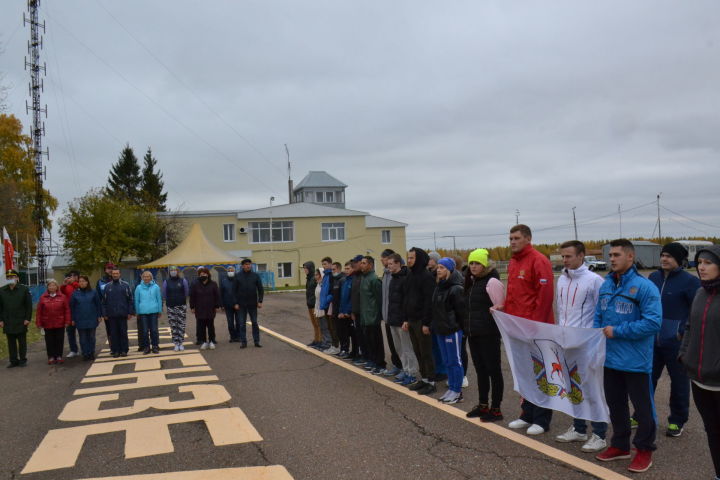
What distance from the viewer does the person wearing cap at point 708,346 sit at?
4020mm

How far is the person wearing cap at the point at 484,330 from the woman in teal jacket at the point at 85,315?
873 centimetres

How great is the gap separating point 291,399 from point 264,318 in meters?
13.2

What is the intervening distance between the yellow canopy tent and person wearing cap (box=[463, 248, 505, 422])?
28286 millimetres

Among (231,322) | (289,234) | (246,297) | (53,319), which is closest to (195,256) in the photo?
(231,322)

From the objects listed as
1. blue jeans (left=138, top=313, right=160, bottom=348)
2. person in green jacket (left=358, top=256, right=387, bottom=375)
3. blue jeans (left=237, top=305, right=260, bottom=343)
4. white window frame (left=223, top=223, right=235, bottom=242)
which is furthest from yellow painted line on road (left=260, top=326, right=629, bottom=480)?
white window frame (left=223, top=223, right=235, bottom=242)

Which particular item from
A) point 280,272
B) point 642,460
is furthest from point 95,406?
point 280,272

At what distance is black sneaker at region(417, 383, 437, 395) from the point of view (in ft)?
25.1

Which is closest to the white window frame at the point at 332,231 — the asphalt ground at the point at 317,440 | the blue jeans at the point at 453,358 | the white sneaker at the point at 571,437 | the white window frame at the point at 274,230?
the white window frame at the point at 274,230

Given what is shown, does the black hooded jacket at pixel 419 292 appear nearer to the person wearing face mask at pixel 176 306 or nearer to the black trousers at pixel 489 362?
the black trousers at pixel 489 362

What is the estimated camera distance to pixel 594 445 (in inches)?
203

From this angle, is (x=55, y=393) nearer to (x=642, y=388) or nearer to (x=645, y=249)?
(x=642, y=388)

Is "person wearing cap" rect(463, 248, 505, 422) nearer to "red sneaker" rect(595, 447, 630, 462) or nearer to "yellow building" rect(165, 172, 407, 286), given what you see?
"red sneaker" rect(595, 447, 630, 462)

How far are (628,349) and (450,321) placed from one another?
8.32ft

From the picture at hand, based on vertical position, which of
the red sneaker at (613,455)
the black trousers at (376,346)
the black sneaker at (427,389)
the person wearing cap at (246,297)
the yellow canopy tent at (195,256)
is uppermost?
the yellow canopy tent at (195,256)
